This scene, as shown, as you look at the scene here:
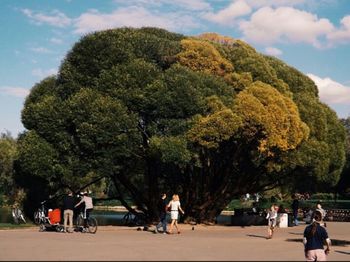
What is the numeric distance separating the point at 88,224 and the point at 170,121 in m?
A: 6.01

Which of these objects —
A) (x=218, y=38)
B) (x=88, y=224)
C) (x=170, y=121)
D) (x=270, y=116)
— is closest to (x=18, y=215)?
(x=88, y=224)

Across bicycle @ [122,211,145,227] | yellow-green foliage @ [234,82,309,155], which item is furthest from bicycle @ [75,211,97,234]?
yellow-green foliage @ [234,82,309,155]

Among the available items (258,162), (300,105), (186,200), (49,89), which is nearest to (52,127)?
(49,89)

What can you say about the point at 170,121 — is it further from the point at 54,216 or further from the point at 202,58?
the point at 54,216

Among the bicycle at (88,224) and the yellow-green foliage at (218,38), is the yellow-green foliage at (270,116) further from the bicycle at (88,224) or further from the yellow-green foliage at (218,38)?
the bicycle at (88,224)

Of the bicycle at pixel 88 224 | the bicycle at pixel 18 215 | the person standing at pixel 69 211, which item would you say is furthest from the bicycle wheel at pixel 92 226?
the bicycle at pixel 18 215

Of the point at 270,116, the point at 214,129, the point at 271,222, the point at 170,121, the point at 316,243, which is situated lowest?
the point at 271,222

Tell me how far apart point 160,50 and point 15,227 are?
36.7 ft

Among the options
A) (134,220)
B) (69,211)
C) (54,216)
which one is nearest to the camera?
(69,211)

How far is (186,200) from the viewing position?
28.7 m

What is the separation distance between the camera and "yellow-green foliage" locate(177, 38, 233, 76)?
27.2m

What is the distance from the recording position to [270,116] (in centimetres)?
2547

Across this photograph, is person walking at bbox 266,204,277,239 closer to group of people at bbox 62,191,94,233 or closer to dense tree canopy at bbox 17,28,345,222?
dense tree canopy at bbox 17,28,345,222

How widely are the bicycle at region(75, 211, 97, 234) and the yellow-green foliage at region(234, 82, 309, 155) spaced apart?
8541 mm
